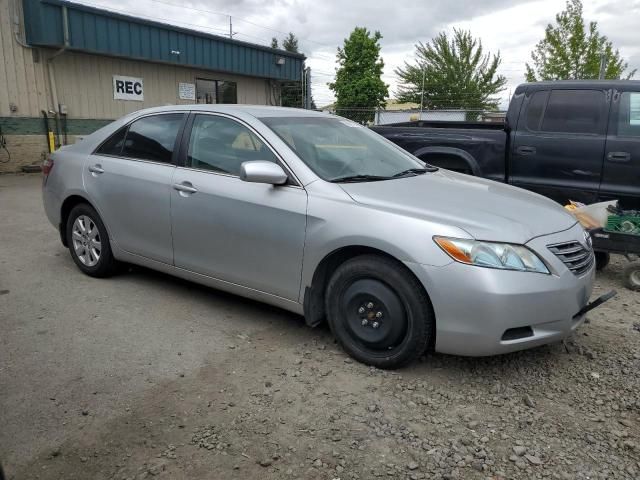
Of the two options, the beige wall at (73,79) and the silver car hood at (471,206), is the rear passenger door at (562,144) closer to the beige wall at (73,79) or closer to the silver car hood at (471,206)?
the silver car hood at (471,206)

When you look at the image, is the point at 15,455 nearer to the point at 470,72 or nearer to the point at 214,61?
the point at 214,61

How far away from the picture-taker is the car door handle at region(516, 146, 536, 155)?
231 inches

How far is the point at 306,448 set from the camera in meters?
2.57

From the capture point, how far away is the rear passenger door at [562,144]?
5.59 m

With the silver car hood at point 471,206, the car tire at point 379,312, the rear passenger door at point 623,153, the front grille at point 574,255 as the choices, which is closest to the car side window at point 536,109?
the rear passenger door at point 623,153

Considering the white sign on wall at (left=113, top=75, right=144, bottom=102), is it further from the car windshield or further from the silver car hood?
the silver car hood

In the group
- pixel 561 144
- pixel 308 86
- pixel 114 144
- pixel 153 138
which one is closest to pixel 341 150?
pixel 153 138

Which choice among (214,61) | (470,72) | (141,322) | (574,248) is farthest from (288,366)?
(470,72)

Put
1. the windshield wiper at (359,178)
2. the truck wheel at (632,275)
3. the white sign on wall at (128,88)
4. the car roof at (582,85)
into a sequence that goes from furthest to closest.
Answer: the white sign on wall at (128,88), the car roof at (582,85), the truck wheel at (632,275), the windshield wiper at (359,178)

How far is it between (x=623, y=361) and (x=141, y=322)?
11.0ft

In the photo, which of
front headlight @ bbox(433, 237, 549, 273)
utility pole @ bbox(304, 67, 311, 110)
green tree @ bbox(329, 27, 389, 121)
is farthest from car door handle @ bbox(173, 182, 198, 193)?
green tree @ bbox(329, 27, 389, 121)

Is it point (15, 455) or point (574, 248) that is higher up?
point (574, 248)

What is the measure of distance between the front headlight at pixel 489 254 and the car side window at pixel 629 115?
334 cm

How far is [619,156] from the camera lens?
5438 millimetres
